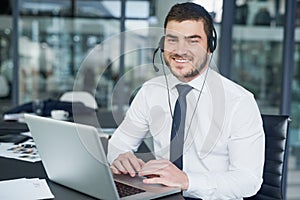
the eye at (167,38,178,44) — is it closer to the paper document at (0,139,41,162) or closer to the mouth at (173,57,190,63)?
the mouth at (173,57,190,63)

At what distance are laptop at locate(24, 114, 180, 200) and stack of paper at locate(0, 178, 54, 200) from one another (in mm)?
51

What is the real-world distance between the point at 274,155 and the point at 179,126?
1.59 ft

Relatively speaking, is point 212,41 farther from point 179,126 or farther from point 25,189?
point 25,189

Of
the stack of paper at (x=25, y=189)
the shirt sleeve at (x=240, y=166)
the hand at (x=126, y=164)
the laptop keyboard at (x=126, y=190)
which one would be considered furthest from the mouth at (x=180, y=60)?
the stack of paper at (x=25, y=189)

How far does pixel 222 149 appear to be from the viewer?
1372 mm

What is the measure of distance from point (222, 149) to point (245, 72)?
3.64 metres

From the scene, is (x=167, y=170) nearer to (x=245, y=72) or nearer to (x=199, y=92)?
(x=199, y=92)

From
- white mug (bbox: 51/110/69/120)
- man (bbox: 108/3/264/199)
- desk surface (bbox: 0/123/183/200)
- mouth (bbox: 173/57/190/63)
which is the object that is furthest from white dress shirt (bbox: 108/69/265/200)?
white mug (bbox: 51/110/69/120)

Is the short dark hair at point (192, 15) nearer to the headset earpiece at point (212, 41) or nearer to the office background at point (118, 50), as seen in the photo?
the headset earpiece at point (212, 41)

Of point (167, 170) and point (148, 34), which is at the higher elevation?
point (148, 34)

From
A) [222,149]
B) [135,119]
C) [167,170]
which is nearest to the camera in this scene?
[167,170]

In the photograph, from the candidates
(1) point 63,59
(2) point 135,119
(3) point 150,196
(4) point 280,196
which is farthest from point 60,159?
(1) point 63,59

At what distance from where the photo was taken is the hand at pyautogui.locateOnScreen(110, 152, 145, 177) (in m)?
1.26

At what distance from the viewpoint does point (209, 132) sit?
1.44 metres
